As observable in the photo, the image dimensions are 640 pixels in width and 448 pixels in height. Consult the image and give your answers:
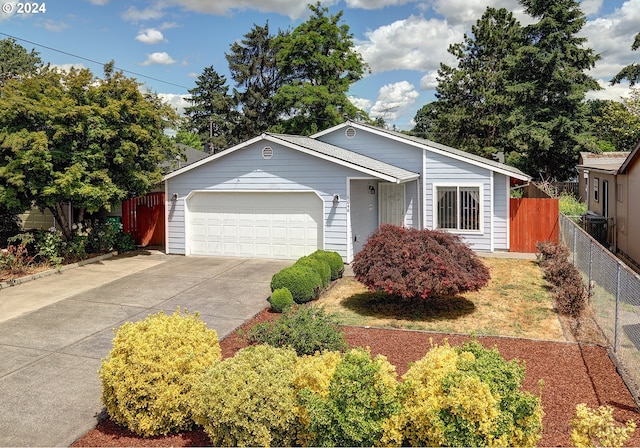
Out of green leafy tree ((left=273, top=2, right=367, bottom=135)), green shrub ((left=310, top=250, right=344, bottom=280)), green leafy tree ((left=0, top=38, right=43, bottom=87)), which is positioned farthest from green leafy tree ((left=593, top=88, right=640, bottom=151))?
green leafy tree ((left=0, top=38, right=43, bottom=87))

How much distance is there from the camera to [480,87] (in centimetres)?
3625

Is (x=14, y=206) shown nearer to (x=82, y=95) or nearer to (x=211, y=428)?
(x=82, y=95)

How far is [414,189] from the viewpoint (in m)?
17.2

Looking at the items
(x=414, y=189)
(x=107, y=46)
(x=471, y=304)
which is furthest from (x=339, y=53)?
(x=471, y=304)

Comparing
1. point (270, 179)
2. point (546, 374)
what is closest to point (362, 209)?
point (270, 179)

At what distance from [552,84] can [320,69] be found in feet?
52.5

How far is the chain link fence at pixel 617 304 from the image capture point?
687 centimetres

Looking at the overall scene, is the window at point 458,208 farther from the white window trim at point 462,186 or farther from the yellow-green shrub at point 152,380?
the yellow-green shrub at point 152,380

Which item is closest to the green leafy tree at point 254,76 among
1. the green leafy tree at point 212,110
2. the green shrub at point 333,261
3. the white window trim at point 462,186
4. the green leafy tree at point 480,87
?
the green leafy tree at point 212,110

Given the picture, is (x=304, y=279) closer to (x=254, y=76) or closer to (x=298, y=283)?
(x=298, y=283)

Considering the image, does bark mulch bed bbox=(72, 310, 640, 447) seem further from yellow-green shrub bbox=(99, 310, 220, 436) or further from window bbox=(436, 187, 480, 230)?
window bbox=(436, 187, 480, 230)

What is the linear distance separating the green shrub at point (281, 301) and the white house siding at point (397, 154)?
829cm

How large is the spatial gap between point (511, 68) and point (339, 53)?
40.2 ft

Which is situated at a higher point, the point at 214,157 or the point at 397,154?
the point at 397,154
